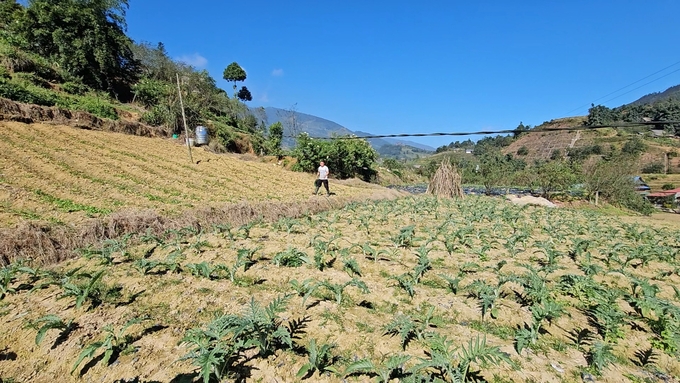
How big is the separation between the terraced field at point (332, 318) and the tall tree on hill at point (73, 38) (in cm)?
2491

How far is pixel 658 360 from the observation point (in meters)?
2.73

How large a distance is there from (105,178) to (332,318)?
394 inches

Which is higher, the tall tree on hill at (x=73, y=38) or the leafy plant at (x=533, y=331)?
the tall tree on hill at (x=73, y=38)

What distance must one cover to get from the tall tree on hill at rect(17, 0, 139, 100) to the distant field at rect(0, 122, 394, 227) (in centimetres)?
1185

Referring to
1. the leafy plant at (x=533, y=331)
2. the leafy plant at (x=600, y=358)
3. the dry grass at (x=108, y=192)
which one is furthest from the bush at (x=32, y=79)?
the leafy plant at (x=600, y=358)

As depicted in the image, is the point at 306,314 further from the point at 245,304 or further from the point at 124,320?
the point at 124,320

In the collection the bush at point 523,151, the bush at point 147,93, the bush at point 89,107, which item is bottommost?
the bush at point 89,107

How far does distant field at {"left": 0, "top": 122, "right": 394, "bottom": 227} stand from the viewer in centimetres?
681

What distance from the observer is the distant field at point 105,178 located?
22.3 feet

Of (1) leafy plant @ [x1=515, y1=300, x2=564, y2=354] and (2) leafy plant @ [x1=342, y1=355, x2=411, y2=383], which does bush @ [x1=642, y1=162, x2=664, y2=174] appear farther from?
(2) leafy plant @ [x1=342, y1=355, x2=411, y2=383]

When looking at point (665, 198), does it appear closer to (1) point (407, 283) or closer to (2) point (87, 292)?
(1) point (407, 283)

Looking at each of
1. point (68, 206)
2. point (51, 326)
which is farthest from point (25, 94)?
point (51, 326)

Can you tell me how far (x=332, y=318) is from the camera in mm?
3223

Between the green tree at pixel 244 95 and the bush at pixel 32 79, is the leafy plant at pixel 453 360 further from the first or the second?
the green tree at pixel 244 95
